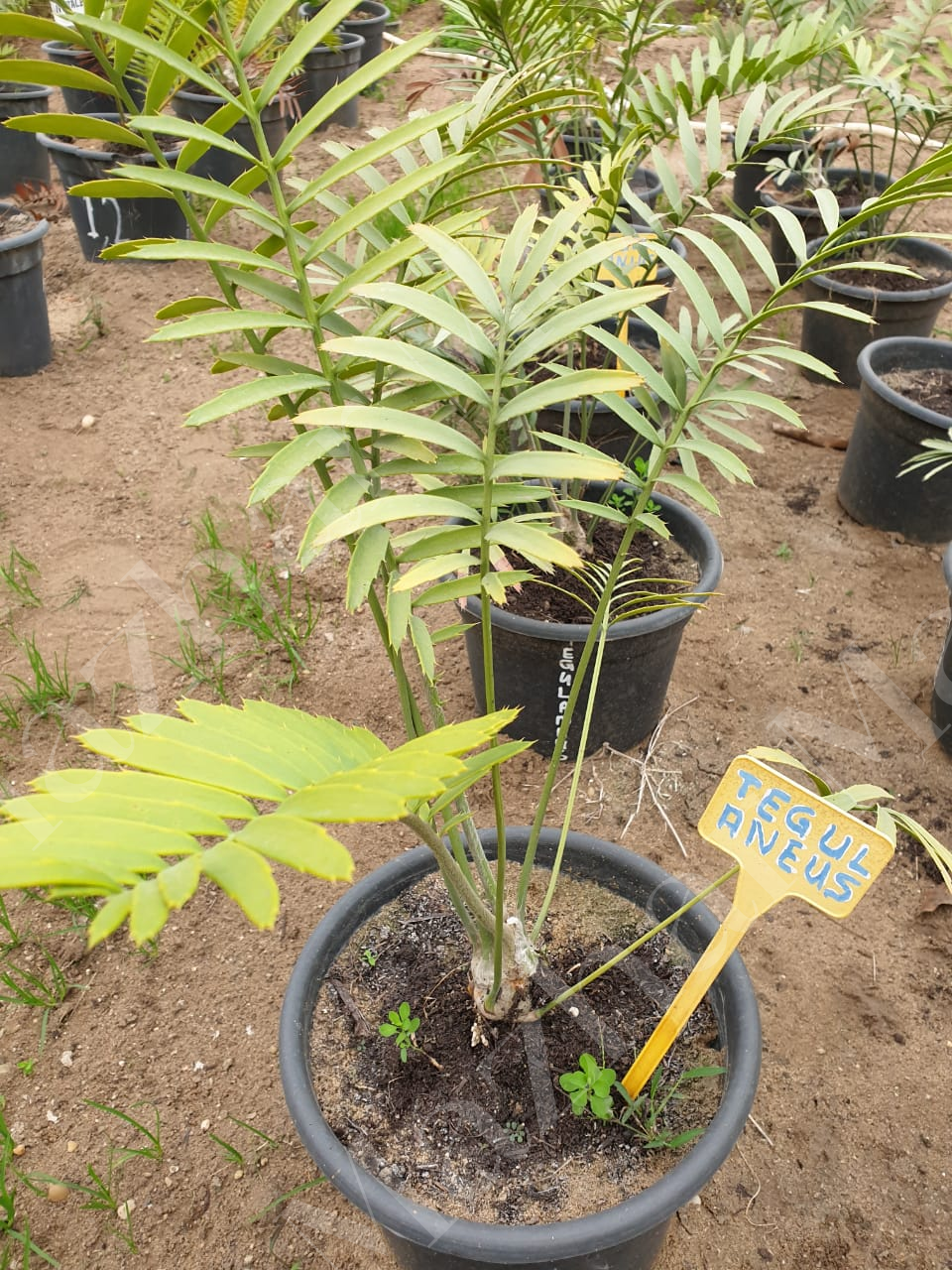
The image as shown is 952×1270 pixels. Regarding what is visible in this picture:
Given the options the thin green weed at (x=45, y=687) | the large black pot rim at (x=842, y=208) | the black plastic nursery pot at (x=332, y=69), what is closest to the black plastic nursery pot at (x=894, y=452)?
the large black pot rim at (x=842, y=208)

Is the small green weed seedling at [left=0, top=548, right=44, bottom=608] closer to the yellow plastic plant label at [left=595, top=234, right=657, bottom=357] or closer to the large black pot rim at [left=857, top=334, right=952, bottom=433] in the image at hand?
the yellow plastic plant label at [left=595, top=234, right=657, bottom=357]

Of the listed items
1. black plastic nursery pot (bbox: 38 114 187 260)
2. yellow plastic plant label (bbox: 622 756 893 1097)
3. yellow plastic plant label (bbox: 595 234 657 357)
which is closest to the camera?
yellow plastic plant label (bbox: 622 756 893 1097)

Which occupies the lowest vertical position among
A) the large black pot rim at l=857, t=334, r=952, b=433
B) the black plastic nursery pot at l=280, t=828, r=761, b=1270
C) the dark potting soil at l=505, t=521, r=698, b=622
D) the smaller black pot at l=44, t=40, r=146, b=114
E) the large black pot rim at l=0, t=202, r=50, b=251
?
the black plastic nursery pot at l=280, t=828, r=761, b=1270

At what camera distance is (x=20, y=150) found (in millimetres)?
3818

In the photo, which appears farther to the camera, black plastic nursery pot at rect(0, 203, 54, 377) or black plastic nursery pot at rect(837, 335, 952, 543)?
black plastic nursery pot at rect(0, 203, 54, 377)

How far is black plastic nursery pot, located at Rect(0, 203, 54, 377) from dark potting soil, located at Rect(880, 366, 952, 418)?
227 cm

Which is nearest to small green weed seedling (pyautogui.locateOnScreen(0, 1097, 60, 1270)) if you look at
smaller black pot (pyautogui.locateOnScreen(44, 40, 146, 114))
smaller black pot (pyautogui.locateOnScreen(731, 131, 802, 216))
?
smaller black pot (pyautogui.locateOnScreen(731, 131, 802, 216))

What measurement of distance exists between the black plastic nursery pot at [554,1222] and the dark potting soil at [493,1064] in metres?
0.03

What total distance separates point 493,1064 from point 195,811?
69 centimetres

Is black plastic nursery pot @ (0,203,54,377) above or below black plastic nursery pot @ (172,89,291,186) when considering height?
below

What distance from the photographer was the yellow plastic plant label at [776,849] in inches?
30.6

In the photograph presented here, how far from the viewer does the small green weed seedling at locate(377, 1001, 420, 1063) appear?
0.99 m

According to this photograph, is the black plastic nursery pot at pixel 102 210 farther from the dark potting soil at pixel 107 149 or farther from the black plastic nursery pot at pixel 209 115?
the black plastic nursery pot at pixel 209 115

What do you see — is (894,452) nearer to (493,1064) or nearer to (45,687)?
(493,1064)
